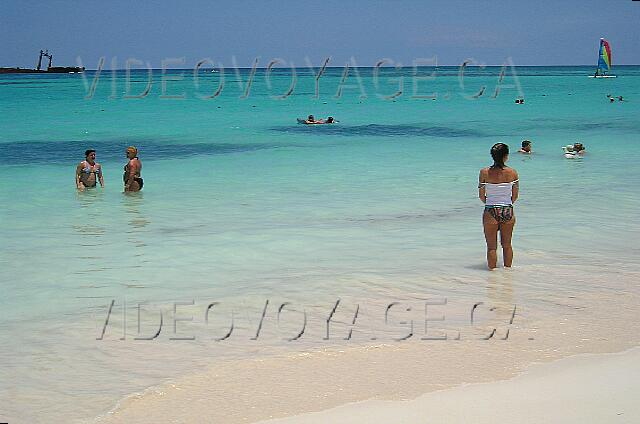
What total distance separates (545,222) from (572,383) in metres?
7.08

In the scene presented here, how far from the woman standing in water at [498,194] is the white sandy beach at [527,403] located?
9.66 feet

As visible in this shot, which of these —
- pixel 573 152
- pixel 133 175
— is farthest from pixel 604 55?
pixel 133 175

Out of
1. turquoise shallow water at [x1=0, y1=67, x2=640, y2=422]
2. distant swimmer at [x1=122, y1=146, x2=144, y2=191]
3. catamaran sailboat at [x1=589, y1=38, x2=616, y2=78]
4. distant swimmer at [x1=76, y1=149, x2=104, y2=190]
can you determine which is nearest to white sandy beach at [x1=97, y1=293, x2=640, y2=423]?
turquoise shallow water at [x1=0, y1=67, x2=640, y2=422]

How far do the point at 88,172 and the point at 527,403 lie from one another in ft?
40.2

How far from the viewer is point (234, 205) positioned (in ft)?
48.1

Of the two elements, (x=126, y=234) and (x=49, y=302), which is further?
(x=126, y=234)

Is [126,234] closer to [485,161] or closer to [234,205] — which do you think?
[234,205]

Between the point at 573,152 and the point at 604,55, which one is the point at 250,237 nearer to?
the point at 573,152

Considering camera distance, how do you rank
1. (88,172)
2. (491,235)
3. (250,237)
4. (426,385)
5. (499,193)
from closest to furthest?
(426,385)
(499,193)
(491,235)
(250,237)
(88,172)

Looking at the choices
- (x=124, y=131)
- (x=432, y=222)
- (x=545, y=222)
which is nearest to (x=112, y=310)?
(x=432, y=222)

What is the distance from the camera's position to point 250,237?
11.5 m

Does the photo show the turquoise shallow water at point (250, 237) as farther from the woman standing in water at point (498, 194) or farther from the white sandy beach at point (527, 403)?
the white sandy beach at point (527, 403)

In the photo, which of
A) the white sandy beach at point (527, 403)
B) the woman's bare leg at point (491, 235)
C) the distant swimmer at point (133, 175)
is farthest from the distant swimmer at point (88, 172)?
the white sandy beach at point (527, 403)

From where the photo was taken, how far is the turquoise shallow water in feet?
21.9
